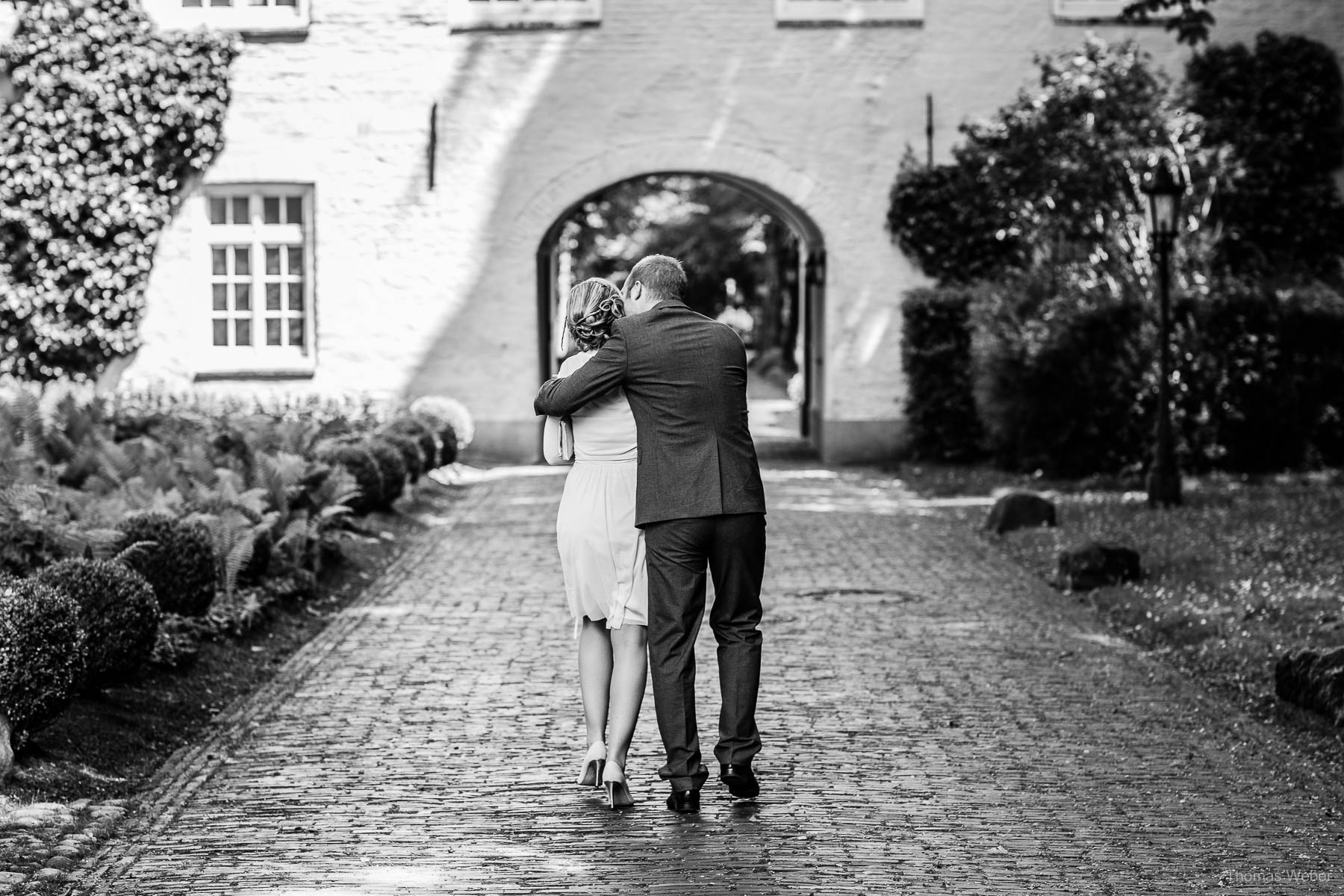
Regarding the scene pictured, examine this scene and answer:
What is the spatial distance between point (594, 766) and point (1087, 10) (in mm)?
15141

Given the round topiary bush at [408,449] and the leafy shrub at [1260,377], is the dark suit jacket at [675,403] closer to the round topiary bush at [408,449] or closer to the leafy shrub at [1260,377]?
the round topiary bush at [408,449]

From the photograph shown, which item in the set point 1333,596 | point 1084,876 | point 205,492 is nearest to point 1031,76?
point 1333,596

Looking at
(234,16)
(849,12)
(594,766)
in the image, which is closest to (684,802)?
(594,766)

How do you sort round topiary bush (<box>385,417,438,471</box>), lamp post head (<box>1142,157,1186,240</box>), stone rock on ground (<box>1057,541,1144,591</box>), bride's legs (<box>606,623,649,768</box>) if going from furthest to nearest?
round topiary bush (<box>385,417,438,471</box>), lamp post head (<box>1142,157,1186,240</box>), stone rock on ground (<box>1057,541,1144,591</box>), bride's legs (<box>606,623,649,768</box>)

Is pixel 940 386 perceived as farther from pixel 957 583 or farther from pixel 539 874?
pixel 539 874

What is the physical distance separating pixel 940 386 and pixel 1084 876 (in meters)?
13.9

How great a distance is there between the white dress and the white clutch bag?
0.10 feet

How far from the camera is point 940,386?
746 inches

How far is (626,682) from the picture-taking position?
6145mm

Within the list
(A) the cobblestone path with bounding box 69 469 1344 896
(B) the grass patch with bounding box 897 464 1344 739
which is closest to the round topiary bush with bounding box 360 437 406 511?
(A) the cobblestone path with bounding box 69 469 1344 896

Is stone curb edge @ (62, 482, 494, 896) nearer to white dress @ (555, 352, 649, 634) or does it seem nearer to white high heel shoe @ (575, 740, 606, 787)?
white high heel shoe @ (575, 740, 606, 787)

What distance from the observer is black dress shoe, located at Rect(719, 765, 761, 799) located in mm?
6066

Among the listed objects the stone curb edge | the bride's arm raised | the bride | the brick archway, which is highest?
the brick archway

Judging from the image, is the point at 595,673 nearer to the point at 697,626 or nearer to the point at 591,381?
the point at 697,626
